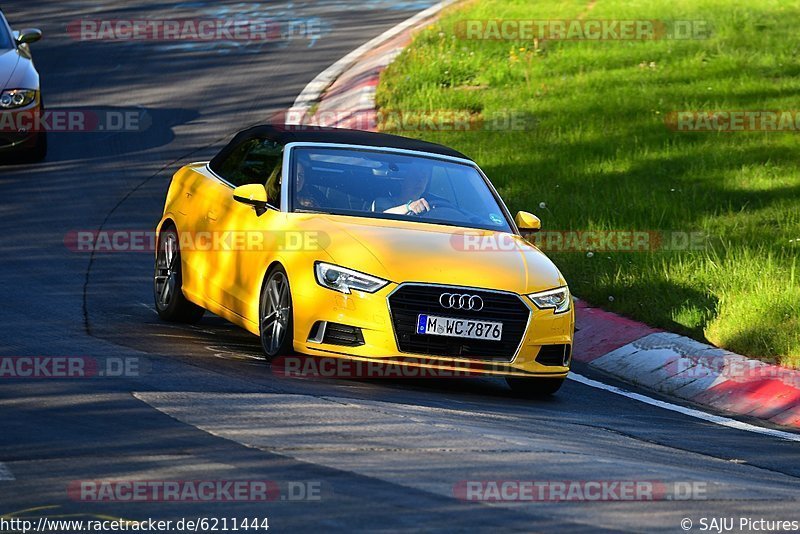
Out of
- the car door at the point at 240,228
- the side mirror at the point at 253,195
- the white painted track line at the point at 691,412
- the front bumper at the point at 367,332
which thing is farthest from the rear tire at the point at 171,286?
the white painted track line at the point at 691,412

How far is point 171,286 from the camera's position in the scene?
1195 centimetres

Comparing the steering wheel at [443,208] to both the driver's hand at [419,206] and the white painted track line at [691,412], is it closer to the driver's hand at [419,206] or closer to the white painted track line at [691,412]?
the driver's hand at [419,206]

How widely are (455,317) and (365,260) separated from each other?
67 centimetres

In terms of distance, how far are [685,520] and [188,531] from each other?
2.13m

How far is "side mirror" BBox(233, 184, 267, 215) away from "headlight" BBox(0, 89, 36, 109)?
743 cm

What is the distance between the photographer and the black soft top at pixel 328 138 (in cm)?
1148

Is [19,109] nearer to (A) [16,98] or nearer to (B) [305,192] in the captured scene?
(A) [16,98]

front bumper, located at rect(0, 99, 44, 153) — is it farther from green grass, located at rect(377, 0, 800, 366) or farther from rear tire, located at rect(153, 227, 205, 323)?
rear tire, located at rect(153, 227, 205, 323)

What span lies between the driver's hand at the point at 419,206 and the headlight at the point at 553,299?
123 cm

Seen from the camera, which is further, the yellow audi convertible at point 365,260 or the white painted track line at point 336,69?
the white painted track line at point 336,69

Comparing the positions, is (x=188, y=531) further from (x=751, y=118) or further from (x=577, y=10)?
(x=577, y=10)

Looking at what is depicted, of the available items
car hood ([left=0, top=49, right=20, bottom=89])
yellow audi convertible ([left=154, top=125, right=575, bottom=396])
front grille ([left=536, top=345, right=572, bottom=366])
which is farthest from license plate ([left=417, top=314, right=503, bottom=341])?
car hood ([left=0, top=49, right=20, bottom=89])

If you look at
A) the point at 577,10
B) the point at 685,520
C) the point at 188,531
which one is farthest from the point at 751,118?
the point at 188,531

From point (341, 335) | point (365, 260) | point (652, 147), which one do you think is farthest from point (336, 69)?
point (341, 335)
